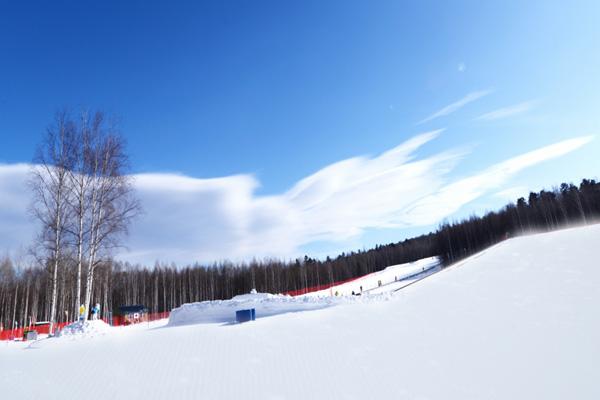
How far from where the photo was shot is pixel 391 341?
9.77 meters

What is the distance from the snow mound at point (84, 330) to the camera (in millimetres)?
11516

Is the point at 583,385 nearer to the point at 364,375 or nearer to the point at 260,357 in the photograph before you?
the point at 364,375

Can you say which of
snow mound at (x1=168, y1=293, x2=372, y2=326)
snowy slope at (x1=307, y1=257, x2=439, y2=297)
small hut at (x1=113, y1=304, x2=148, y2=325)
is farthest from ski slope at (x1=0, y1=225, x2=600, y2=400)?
snowy slope at (x1=307, y1=257, x2=439, y2=297)

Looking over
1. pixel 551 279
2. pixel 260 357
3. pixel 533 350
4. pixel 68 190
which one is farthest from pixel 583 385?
pixel 68 190

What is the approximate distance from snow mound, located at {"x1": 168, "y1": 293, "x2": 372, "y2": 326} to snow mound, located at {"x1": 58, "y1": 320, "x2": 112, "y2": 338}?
493 centimetres

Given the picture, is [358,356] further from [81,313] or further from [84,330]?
[81,313]

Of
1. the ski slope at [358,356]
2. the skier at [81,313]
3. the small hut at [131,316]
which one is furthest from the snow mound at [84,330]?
the small hut at [131,316]

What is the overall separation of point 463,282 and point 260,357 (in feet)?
42.5

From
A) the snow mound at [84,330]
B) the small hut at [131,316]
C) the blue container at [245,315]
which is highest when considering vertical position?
the snow mound at [84,330]

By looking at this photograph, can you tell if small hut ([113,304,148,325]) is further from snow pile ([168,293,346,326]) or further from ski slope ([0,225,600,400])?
ski slope ([0,225,600,400])

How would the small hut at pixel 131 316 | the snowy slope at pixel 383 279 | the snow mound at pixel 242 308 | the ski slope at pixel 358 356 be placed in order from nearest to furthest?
the ski slope at pixel 358 356 → the snow mound at pixel 242 308 → the small hut at pixel 131 316 → the snowy slope at pixel 383 279

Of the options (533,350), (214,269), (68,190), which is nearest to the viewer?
(533,350)

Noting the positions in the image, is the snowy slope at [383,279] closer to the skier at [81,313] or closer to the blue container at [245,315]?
the blue container at [245,315]

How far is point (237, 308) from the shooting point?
17.0 m
